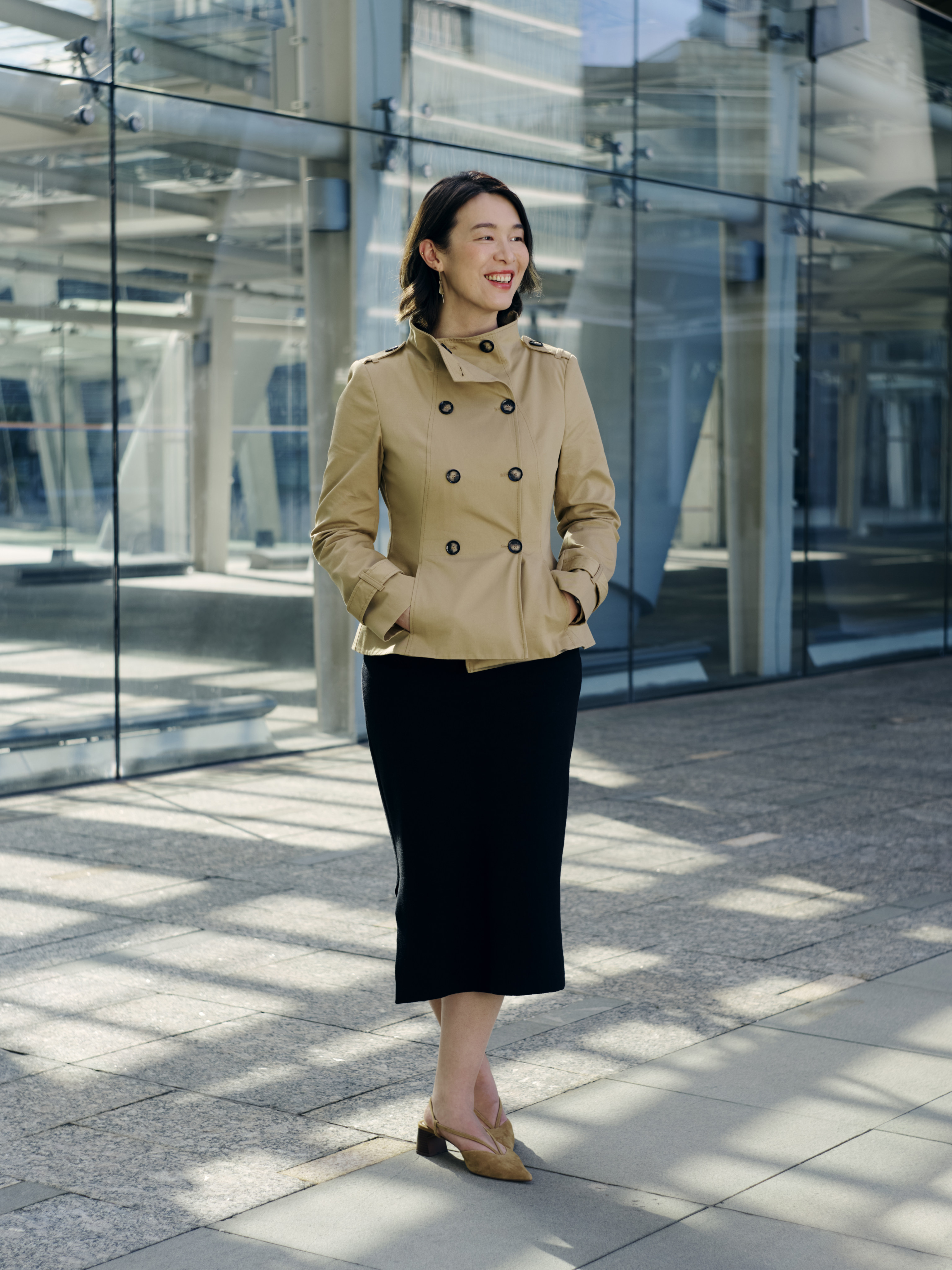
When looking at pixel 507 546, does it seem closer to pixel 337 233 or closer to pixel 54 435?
pixel 54 435

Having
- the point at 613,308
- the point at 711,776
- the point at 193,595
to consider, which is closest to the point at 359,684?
the point at 193,595

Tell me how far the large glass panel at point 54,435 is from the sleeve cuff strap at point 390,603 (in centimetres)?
516

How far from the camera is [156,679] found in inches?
335

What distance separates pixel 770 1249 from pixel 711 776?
5372mm

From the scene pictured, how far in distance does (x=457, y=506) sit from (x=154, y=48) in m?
5.85

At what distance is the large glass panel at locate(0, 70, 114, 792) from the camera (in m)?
7.76

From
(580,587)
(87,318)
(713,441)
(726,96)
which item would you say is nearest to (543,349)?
(580,587)

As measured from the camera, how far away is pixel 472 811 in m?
3.24

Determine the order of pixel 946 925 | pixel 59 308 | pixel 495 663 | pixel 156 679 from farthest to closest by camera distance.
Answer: pixel 156 679 < pixel 59 308 < pixel 946 925 < pixel 495 663

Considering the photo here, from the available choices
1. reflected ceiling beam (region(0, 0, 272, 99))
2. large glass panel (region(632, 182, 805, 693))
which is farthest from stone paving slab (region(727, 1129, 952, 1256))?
large glass panel (region(632, 182, 805, 693))

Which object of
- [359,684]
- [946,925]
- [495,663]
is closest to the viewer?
[495,663]

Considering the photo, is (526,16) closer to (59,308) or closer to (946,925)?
(59,308)

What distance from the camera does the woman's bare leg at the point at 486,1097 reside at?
3.33 meters

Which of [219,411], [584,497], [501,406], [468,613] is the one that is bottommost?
[468,613]
